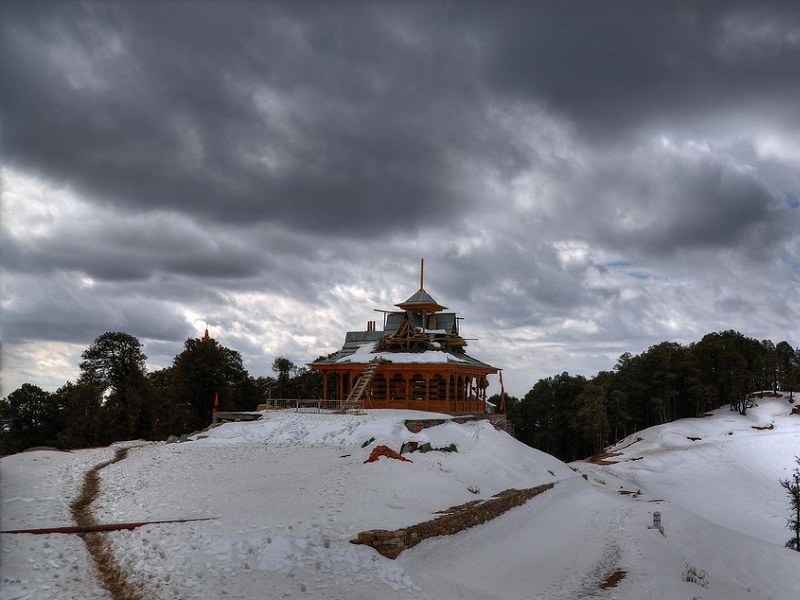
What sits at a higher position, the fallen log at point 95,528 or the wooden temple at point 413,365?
the wooden temple at point 413,365

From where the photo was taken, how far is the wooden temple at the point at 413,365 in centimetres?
4316

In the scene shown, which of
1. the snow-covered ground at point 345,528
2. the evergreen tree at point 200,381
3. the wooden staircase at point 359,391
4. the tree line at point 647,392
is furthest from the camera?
the tree line at point 647,392

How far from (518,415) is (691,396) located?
2370 centimetres

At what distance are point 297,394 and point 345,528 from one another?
55.1m

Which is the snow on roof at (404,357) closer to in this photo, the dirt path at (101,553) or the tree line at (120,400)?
the tree line at (120,400)

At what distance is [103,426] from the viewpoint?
148 feet

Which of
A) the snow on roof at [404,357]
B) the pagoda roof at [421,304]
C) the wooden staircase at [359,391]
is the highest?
the pagoda roof at [421,304]

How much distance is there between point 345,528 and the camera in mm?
15633

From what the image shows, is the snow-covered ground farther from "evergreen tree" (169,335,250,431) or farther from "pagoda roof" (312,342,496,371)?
"evergreen tree" (169,335,250,431)

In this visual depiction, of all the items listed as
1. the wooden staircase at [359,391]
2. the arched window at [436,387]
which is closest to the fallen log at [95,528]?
the wooden staircase at [359,391]

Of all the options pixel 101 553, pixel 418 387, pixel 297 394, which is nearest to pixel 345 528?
pixel 101 553

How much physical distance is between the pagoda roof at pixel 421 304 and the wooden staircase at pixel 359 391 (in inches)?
281

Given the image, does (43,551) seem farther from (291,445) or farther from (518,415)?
(518,415)

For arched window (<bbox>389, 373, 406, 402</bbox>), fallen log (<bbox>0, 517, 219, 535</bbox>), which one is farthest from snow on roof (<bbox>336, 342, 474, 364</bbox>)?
fallen log (<bbox>0, 517, 219, 535</bbox>)
